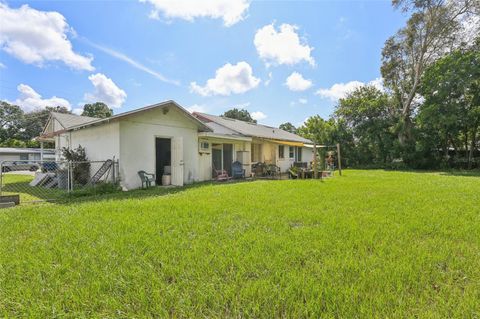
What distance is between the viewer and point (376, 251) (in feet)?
11.9

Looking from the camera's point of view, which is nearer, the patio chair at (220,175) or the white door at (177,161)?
the white door at (177,161)

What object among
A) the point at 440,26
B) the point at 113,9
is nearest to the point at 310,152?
the point at 440,26

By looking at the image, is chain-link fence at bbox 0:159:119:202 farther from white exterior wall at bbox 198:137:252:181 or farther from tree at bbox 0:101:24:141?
tree at bbox 0:101:24:141

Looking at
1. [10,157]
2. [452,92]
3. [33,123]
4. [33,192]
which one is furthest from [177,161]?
[33,123]

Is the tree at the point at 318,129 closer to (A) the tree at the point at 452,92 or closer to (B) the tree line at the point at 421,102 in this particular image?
(B) the tree line at the point at 421,102

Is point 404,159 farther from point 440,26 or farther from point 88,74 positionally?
point 88,74

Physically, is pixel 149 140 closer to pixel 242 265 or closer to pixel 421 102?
pixel 242 265

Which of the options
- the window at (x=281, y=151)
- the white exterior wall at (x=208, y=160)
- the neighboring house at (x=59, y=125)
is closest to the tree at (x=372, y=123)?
the window at (x=281, y=151)

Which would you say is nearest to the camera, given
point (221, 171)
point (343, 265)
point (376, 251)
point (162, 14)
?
point (343, 265)

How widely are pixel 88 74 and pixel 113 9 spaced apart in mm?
15347

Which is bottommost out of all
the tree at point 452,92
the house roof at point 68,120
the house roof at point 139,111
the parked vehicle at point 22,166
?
the parked vehicle at point 22,166

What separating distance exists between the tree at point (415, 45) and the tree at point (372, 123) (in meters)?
1.21

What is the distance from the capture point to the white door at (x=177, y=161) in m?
12.3

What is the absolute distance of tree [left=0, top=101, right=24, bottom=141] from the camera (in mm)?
51019
